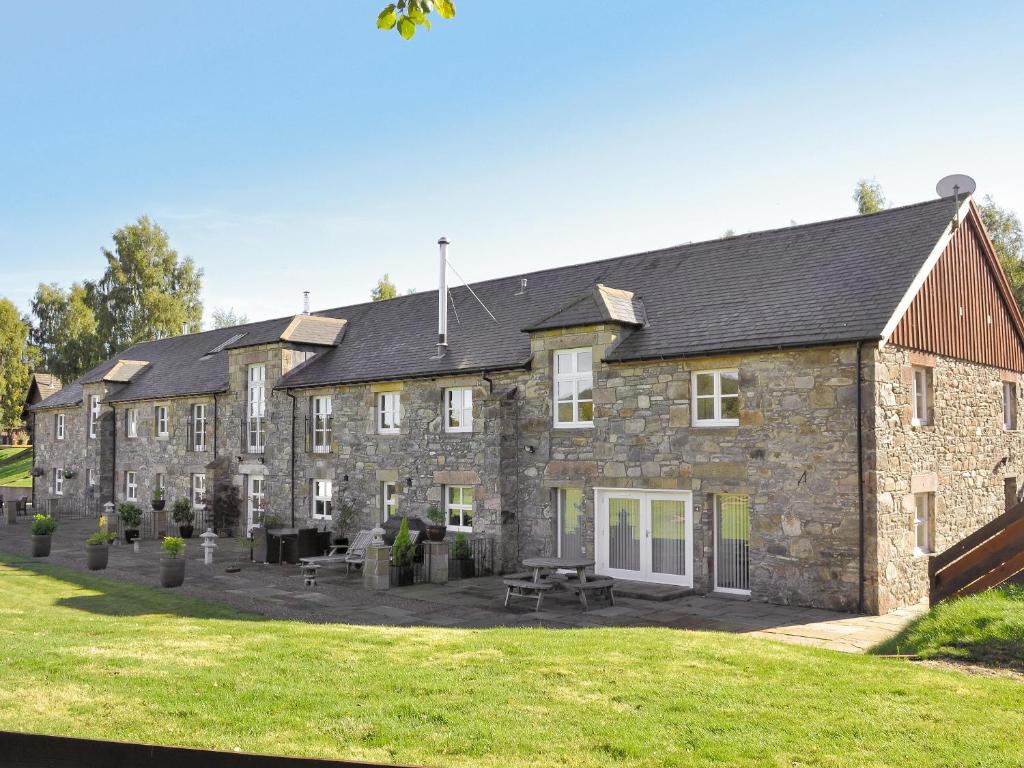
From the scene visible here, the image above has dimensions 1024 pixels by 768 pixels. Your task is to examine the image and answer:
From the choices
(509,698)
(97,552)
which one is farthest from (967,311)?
(97,552)

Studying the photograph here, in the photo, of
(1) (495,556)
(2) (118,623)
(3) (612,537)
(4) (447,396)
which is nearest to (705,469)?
(3) (612,537)

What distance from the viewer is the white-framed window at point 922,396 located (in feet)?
52.5

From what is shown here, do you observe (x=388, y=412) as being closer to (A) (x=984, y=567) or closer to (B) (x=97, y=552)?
(B) (x=97, y=552)

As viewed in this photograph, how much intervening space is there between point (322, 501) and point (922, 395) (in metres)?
15.7

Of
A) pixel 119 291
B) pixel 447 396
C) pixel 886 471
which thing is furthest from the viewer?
pixel 119 291

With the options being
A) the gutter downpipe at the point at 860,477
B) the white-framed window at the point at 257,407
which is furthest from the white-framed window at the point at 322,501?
the gutter downpipe at the point at 860,477

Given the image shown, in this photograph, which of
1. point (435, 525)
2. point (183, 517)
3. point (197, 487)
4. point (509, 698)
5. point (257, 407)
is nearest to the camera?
point (509, 698)

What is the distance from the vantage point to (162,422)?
32.2 m

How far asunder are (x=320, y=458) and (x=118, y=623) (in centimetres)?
1200

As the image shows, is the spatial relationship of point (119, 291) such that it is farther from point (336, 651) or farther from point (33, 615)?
point (336, 651)

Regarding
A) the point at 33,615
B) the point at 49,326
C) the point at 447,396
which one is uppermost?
the point at 49,326

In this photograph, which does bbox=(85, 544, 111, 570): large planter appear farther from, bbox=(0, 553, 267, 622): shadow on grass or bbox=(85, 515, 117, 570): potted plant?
bbox=(0, 553, 267, 622): shadow on grass

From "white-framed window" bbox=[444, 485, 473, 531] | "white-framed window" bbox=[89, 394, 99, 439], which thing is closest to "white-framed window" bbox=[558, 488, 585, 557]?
"white-framed window" bbox=[444, 485, 473, 531]

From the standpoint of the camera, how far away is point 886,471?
1423 centimetres
